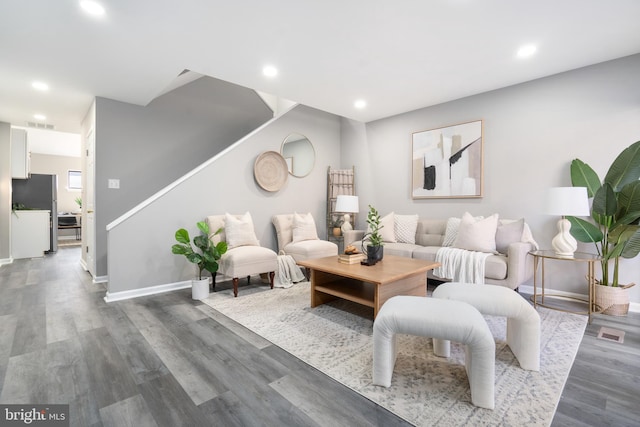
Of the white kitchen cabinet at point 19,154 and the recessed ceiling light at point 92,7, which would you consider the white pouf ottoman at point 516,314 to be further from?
the white kitchen cabinet at point 19,154

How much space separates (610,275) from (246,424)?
3847 millimetres

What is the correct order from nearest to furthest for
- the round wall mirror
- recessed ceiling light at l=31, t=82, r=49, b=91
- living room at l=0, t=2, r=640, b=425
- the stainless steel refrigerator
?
1. living room at l=0, t=2, r=640, b=425
2. recessed ceiling light at l=31, t=82, r=49, b=91
3. the round wall mirror
4. the stainless steel refrigerator

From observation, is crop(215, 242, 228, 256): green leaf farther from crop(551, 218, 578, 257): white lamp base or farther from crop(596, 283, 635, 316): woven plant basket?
crop(596, 283, 635, 316): woven plant basket

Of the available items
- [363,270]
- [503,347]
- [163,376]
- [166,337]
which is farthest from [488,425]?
[166,337]

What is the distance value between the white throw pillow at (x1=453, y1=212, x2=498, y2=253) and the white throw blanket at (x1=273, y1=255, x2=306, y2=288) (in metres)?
2.13

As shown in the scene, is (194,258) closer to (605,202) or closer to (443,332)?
(443,332)

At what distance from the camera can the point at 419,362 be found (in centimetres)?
199

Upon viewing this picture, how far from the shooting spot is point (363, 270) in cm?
270

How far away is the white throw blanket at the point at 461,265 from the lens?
322 centimetres

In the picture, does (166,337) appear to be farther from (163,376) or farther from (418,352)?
(418,352)

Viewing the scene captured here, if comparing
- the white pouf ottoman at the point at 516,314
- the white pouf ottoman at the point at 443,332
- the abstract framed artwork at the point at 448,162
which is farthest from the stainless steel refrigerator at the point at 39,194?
the white pouf ottoman at the point at 516,314

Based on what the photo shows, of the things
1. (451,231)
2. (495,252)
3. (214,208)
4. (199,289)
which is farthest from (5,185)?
(495,252)

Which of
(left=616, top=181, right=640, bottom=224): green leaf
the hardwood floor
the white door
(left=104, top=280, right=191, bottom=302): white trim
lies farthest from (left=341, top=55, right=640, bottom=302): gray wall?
the white door

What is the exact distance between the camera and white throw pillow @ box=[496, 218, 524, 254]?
3416 mm
